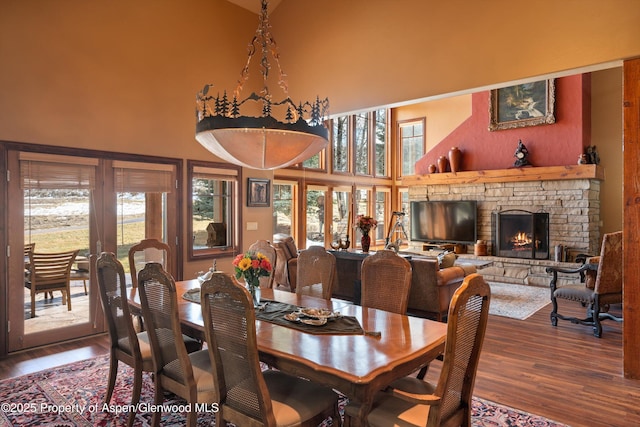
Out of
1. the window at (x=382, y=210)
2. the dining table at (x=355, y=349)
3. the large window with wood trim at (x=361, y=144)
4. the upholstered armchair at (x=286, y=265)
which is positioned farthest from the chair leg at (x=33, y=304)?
the window at (x=382, y=210)

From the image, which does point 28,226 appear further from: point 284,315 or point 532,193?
point 532,193

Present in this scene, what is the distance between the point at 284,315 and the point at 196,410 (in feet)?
2.56

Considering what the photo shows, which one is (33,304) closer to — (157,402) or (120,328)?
(120,328)

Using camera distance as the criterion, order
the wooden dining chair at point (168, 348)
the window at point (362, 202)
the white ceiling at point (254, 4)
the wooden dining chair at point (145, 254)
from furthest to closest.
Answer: the window at point (362, 202)
the white ceiling at point (254, 4)
the wooden dining chair at point (145, 254)
the wooden dining chair at point (168, 348)

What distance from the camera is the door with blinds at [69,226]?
416cm

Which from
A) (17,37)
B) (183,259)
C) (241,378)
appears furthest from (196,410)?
(17,37)

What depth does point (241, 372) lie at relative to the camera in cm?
A: 199

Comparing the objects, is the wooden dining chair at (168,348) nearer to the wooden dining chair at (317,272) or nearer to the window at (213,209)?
the wooden dining chair at (317,272)

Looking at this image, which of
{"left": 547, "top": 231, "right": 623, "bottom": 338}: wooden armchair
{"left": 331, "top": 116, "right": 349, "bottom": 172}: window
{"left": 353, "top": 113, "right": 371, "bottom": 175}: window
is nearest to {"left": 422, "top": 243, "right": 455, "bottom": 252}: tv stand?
{"left": 353, "top": 113, "right": 371, "bottom": 175}: window

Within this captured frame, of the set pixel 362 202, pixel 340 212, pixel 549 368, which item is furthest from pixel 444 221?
pixel 549 368

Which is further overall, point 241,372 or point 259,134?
point 259,134

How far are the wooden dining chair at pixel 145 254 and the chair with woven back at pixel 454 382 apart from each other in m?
2.74

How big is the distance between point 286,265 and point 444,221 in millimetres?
4671

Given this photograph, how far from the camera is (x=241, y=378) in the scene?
2.00 meters
